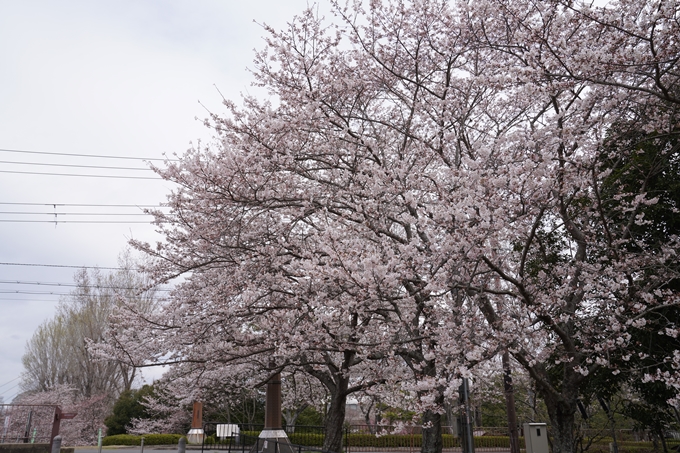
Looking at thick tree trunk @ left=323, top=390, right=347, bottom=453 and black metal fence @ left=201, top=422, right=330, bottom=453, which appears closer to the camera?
black metal fence @ left=201, top=422, right=330, bottom=453

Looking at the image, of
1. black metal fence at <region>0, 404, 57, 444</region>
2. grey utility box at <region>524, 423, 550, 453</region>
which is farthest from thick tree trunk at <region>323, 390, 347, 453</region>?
black metal fence at <region>0, 404, 57, 444</region>

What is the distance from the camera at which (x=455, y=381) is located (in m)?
6.20

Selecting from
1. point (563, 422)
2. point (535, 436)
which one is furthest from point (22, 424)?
point (563, 422)

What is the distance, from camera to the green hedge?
24.7m

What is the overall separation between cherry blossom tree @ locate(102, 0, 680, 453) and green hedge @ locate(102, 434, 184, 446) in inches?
627

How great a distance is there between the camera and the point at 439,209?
23.1ft

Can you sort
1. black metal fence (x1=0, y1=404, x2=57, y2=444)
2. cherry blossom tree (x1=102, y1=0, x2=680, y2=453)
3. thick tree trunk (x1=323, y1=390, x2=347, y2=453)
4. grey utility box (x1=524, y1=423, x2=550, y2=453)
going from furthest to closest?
1. black metal fence (x1=0, y1=404, x2=57, y2=444)
2. thick tree trunk (x1=323, y1=390, x2=347, y2=453)
3. grey utility box (x1=524, y1=423, x2=550, y2=453)
4. cherry blossom tree (x1=102, y1=0, x2=680, y2=453)

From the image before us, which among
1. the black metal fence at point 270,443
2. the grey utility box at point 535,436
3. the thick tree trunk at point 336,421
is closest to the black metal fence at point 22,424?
the black metal fence at point 270,443

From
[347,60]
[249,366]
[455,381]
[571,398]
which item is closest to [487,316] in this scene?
[571,398]

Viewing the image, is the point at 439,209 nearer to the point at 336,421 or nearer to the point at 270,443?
the point at 270,443

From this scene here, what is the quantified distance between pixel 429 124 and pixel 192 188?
5172mm

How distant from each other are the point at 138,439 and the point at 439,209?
78.0 feet

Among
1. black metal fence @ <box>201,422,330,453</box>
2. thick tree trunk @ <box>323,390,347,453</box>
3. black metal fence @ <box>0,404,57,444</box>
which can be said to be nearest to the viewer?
black metal fence @ <box>201,422,330,453</box>

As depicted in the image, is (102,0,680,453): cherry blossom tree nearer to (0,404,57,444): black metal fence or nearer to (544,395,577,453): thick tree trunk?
(544,395,577,453): thick tree trunk
